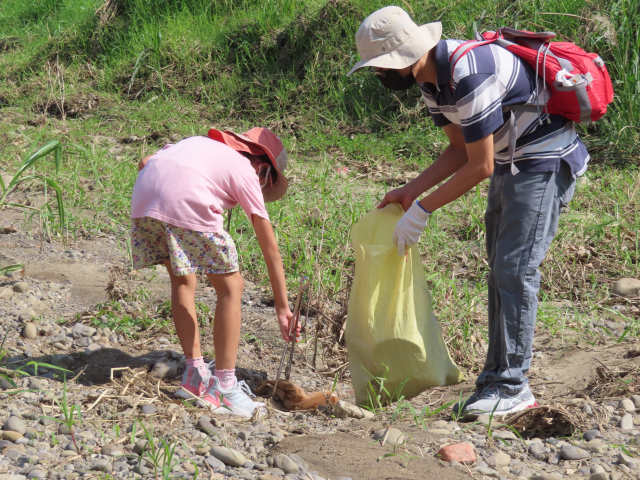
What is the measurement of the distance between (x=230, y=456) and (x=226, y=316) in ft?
2.00

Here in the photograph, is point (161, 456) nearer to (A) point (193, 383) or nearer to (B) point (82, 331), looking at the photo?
(A) point (193, 383)

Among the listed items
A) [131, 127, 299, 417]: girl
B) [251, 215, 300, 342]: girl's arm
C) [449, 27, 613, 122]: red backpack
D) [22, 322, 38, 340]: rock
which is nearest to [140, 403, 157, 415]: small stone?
[131, 127, 299, 417]: girl

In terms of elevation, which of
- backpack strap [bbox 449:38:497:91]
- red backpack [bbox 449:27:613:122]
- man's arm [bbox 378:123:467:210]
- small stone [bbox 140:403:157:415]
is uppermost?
backpack strap [bbox 449:38:497:91]

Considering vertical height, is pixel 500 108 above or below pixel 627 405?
above

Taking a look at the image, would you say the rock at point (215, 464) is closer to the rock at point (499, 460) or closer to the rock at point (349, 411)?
the rock at point (349, 411)

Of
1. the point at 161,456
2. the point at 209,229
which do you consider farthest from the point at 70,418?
the point at 209,229

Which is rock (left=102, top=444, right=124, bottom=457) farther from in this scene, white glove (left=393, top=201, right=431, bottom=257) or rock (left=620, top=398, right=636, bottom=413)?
rock (left=620, top=398, right=636, bottom=413)

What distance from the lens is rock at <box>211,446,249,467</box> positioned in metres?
2.07

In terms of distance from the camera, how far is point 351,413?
2.63 metres

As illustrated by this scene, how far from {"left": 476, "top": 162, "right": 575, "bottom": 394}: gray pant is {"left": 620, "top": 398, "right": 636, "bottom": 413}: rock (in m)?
0.36

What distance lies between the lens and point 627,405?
261 cm

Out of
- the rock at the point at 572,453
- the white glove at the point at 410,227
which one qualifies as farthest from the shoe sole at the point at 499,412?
the white glove at the point at 410,227

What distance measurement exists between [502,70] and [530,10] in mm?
3930

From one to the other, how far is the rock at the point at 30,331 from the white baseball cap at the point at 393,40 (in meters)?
1.77
